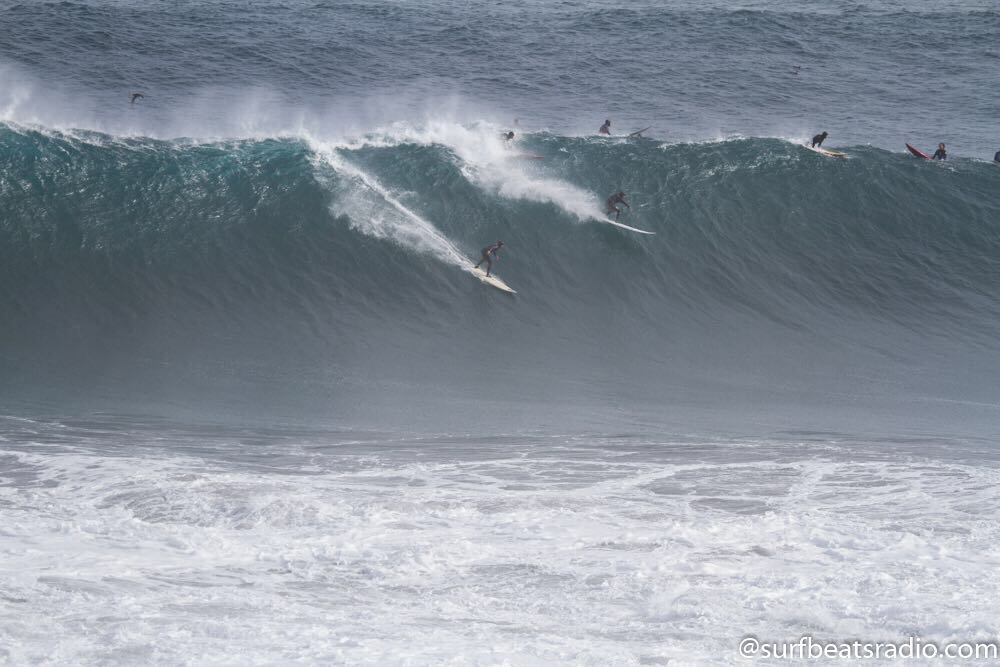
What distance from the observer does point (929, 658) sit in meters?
→ 8.70

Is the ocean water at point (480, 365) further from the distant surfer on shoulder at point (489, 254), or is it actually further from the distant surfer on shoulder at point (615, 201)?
the distant surfer on shoulder at point (615, 201)

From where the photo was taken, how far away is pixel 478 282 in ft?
61.2

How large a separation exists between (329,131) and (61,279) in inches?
372

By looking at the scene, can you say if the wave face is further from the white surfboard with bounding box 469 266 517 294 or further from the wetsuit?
the wetsuit

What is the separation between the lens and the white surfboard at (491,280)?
18656mm

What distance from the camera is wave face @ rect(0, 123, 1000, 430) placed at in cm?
1595

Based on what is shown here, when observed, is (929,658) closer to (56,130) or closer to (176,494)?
(176,494)

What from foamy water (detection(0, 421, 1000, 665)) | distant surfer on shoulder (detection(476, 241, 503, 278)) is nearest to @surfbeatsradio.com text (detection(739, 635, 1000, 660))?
foamy water (detection(0, 421, 1000, 665))

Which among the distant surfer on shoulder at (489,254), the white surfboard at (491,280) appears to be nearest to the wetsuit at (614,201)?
the distant surfer on shoulder at (489,254)

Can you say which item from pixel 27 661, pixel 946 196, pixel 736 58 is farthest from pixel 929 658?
pixel 736 58

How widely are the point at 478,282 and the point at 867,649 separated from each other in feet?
36.2

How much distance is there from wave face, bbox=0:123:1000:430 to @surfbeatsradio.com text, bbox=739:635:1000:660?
670cm

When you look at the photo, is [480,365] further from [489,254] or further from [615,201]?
[615,201]

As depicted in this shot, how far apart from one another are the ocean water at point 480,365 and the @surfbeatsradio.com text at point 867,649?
157 millimetres
